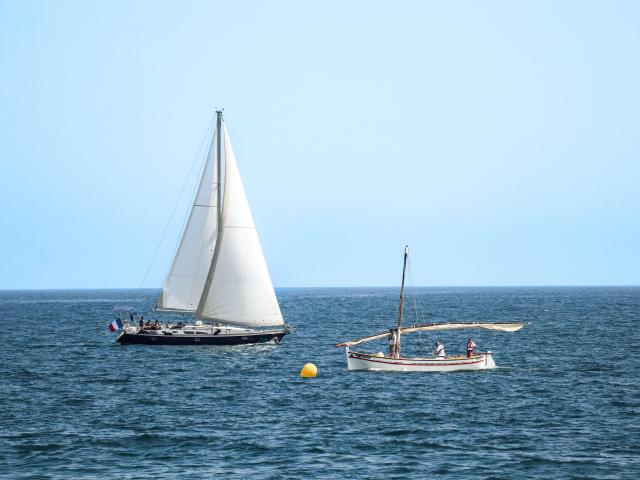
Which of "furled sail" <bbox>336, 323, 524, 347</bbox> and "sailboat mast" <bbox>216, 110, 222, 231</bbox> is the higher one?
"sailboat mast" <bbox>216, 110, 222, 231</bbox>

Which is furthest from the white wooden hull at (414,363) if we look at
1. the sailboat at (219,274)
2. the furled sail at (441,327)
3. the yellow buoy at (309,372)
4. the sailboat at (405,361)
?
the sailboat at (219,274)

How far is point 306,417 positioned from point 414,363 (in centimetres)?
1693

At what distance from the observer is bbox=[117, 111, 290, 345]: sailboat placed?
72500 mm

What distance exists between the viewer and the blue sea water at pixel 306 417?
32.4 m

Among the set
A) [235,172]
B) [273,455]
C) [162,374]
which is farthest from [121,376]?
[273,455]

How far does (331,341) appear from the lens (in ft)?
286

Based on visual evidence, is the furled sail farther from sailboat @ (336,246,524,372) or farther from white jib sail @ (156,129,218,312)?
white jib sail @ (156,129,218,312)

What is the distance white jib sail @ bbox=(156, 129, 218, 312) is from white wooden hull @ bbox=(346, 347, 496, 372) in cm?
2022

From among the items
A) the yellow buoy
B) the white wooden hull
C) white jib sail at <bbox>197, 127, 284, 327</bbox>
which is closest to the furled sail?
the white wooden hull

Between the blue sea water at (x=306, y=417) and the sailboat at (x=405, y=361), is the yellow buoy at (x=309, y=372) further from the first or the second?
the sailboat at (x=405, y=361)

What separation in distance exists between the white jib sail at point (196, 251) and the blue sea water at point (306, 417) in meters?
4.83

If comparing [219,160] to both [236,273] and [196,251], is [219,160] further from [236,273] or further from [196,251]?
[236,273]

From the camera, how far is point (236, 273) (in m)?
72.3

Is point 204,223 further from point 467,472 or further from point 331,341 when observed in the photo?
point 467,472
